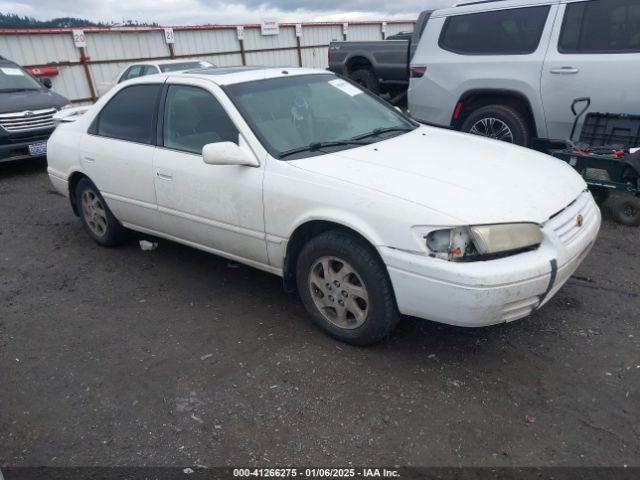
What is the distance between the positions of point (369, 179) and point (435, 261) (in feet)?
2.03

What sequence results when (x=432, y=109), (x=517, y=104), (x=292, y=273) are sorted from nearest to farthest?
(x=292, y=273) < (x=517, y=104) < (x=432, y=109)

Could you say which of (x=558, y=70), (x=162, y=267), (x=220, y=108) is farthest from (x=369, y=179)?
(x=558, y=70)

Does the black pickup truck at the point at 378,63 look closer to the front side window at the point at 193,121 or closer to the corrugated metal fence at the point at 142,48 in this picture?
the corrugated metal fence at the point at 142,48

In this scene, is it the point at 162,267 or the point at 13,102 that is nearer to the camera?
the point at 162,267

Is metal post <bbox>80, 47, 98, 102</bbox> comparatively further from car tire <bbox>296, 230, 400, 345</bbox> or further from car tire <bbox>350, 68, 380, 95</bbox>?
car tire <bbox>296, 230, 400, 345</bbox>

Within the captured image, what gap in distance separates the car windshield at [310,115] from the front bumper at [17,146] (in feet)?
19.6

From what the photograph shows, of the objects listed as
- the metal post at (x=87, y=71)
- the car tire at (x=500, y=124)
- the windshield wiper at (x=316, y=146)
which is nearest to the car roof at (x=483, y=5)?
the car tire at (x=500, y=124)

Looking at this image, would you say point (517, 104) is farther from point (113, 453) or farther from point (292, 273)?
point (113, 453)

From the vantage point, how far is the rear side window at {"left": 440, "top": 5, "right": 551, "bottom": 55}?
18.6ft

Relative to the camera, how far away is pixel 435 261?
8.61ft

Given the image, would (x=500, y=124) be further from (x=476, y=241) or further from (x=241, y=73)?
(x=476, y=241)

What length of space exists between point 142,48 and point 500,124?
12.8 meters

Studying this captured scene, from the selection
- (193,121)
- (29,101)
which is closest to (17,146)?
(29,101)

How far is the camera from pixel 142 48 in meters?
15.5
